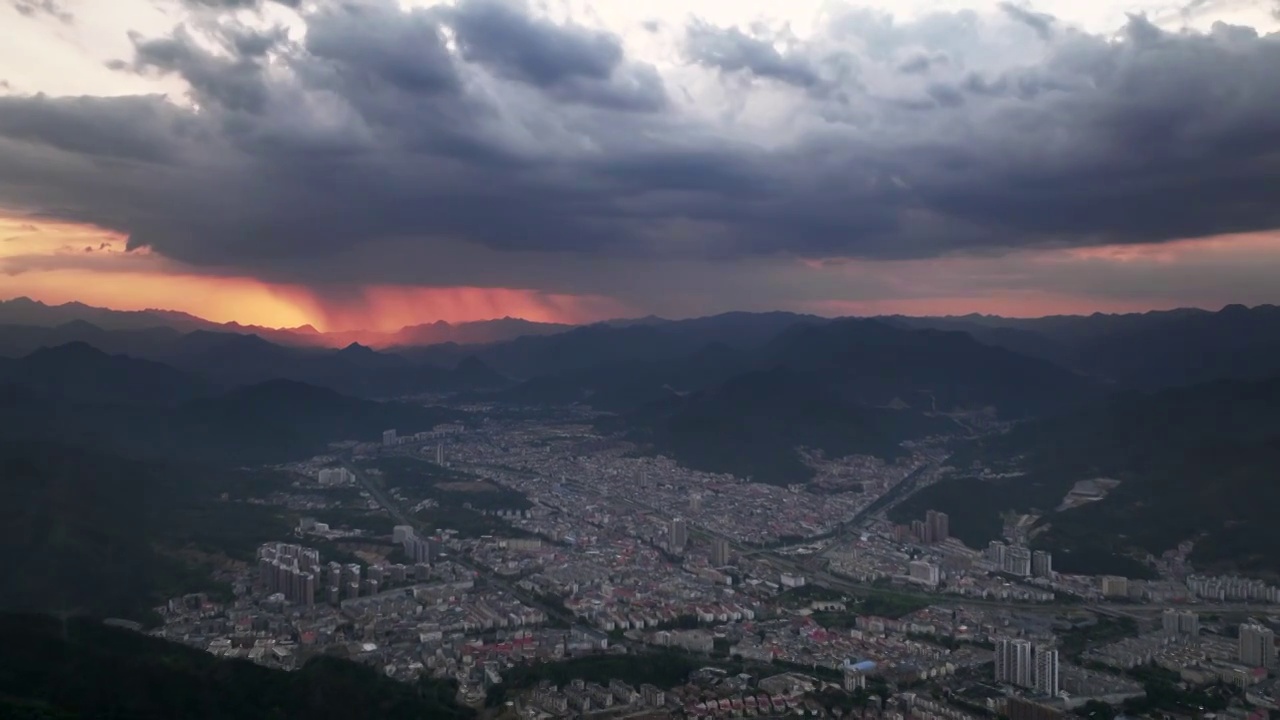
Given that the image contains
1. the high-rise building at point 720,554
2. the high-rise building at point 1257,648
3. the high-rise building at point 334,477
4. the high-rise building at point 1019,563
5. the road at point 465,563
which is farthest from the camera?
the high-rise building at point 334,477

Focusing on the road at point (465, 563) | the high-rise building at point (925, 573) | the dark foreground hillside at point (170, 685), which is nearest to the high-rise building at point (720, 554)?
the high-rise building at point (925, 573)

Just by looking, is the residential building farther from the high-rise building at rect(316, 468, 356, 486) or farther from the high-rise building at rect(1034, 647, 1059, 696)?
the high-rise building at rect(316, 468, 356, 486)

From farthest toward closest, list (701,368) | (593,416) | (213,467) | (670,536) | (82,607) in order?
(701,368)
(593,416)
(213,467)
(670,536)
(82,607)

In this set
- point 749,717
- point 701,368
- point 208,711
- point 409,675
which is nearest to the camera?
point 208,711

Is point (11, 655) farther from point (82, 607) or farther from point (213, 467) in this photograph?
point (213, 467)

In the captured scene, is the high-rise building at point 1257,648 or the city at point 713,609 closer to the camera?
the city at point 713,609

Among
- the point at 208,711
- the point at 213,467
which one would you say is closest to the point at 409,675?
the point at 208,711

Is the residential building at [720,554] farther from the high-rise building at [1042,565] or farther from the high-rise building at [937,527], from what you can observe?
the high-rise building at [1042,565]

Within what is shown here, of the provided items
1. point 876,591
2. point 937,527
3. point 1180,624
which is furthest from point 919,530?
point 1180,624
